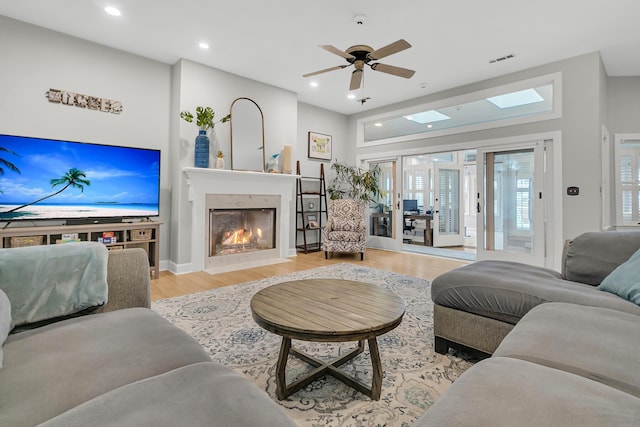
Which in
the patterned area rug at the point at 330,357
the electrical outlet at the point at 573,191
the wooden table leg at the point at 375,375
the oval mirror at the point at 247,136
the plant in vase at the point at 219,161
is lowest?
the patterned area rug at the point at 330,357

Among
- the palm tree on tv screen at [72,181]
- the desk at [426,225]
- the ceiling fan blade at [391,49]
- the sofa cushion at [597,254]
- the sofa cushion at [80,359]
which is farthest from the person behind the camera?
the desk at [426,225]

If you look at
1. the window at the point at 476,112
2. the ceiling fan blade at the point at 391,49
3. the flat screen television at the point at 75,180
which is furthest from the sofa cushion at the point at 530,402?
the window at the point at 476,112

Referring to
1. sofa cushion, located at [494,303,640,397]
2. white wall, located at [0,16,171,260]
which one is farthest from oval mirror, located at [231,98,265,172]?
sofa cushion, located at [494,303,640,397]

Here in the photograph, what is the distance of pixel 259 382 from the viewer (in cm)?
171

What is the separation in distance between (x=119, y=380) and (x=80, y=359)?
0.22m

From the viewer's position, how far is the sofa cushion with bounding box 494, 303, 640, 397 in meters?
0.99

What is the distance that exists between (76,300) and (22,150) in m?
A: 2.90

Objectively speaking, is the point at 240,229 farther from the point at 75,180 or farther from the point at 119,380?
the point at 119,380

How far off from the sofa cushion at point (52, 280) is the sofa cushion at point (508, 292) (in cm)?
200

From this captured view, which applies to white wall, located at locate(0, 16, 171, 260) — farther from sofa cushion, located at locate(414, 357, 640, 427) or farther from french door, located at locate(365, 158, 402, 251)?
sofa cushion, located at locate(414, 357, 640, 427)

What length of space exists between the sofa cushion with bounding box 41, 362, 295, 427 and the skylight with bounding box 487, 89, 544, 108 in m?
5.34

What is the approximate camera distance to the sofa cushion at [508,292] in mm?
1672

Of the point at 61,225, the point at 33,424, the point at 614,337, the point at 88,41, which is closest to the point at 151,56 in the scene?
the point at 88,41

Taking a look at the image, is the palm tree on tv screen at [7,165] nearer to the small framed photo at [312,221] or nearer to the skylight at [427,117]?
the small framed photo at [312,221]
